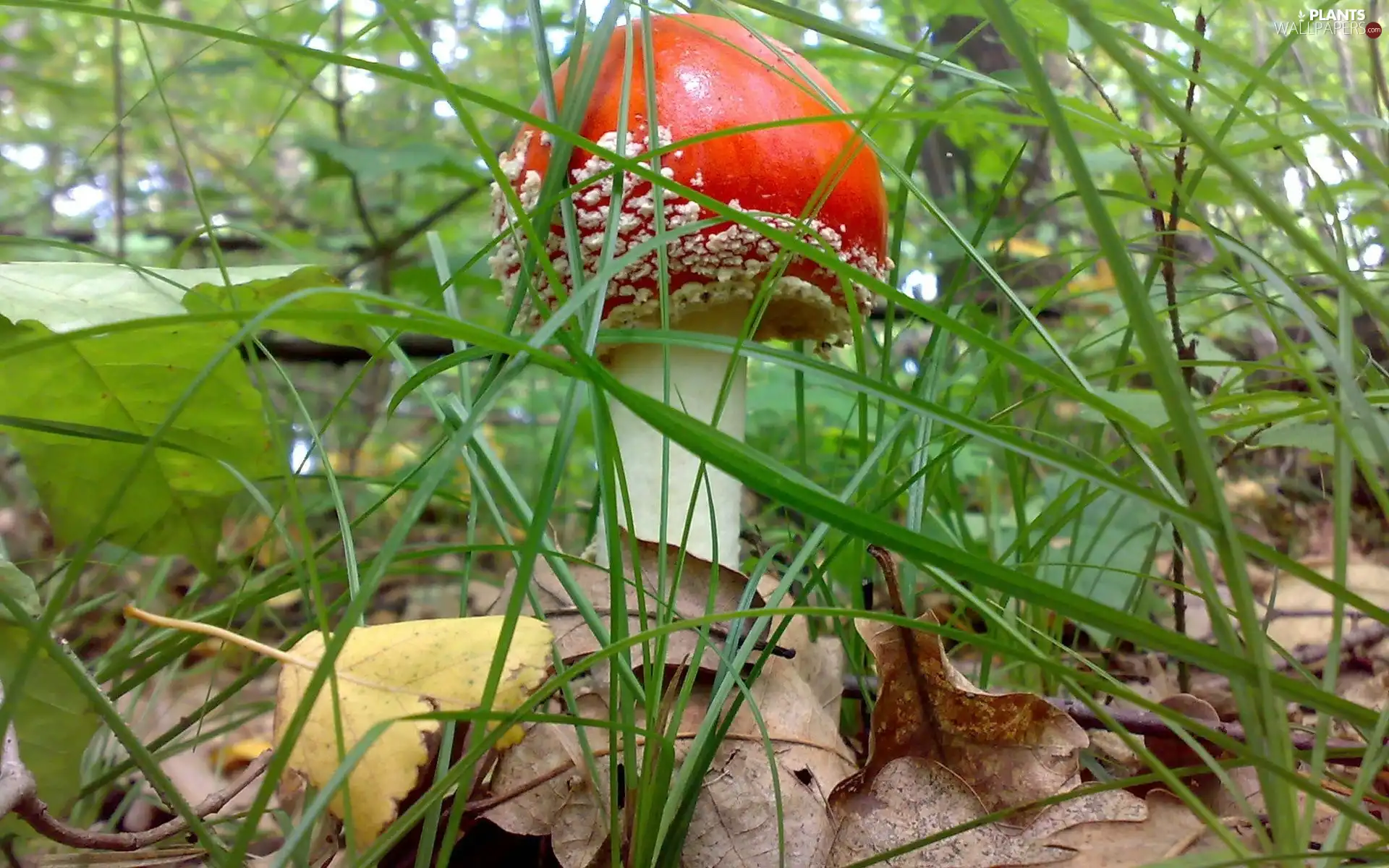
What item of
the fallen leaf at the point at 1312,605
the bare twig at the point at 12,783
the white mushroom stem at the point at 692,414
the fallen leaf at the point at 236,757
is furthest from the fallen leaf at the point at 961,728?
the fallen leaf at the point at 236,757

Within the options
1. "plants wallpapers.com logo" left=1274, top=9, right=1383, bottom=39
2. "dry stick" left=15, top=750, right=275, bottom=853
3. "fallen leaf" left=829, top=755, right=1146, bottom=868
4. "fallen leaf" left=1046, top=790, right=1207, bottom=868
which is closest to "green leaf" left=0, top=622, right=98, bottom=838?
"dry stick" left=15, top=750, right=275, bottom=853

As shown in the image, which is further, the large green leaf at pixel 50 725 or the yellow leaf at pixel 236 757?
the yellow leaf at pixel 236 757

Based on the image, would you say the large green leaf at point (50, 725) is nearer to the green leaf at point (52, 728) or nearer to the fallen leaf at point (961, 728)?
the green leaf at point (52, 728)

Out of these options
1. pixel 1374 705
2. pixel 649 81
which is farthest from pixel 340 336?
pixel 1374 705

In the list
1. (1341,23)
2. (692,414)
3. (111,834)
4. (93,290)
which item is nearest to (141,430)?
(93,290)

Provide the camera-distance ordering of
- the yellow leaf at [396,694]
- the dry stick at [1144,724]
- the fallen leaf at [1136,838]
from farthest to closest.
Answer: the dry stick at [1144,724]
the fallen leaf at [1136,838]
the yellow leaf at [396,694]

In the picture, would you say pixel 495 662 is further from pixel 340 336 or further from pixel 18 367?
pixel 18 367
